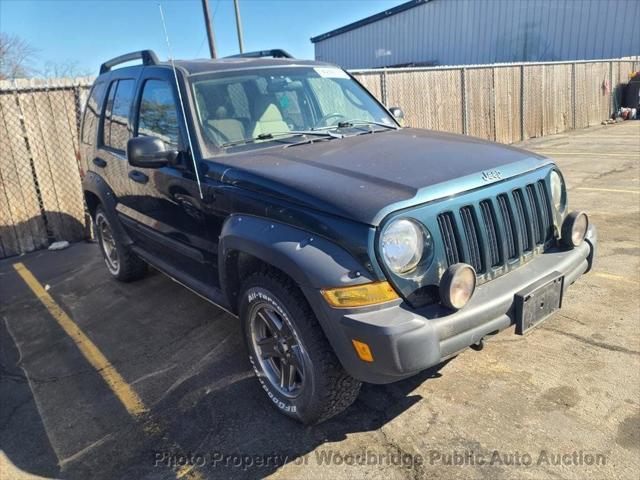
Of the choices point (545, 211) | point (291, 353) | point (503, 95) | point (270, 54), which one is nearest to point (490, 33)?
point (503, 95)

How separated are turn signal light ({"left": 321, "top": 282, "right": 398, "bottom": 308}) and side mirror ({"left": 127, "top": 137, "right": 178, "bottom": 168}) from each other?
64.3 inches

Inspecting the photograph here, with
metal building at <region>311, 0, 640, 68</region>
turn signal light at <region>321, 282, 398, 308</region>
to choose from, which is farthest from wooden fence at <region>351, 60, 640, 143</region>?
turn signal light at <region>321, 282, 398, 308</region>

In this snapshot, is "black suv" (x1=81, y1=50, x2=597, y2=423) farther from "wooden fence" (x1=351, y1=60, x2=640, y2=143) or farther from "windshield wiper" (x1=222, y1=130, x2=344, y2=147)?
"wooden fence" (x1=351, y1=60, x2=640, y2=143)

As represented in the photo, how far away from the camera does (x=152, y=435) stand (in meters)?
2.85

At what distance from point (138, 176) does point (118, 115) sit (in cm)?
78

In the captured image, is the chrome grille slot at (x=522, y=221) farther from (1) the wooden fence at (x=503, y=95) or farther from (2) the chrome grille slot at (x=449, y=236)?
(1) the wooden fence at (x=503, y=95)

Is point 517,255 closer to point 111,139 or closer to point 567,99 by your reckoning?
point 111,139

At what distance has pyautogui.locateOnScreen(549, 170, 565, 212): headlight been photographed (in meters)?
3.12

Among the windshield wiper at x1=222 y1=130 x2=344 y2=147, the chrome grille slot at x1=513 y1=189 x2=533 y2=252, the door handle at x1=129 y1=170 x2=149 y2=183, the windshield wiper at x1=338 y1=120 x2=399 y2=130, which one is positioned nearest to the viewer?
the chrome grille slot at x1=513 y1=189 x2=533 y2=252

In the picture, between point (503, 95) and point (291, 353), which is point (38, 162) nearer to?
point (291, 353)

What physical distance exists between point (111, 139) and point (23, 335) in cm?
190

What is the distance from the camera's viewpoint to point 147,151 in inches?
124

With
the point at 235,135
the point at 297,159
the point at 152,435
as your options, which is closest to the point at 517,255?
the point at 297,159

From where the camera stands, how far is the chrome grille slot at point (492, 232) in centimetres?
261
